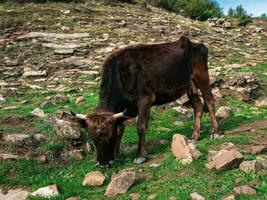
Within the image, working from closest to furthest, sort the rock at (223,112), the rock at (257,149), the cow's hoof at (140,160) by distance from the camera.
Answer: the rock at (257,149)
the cow's hoof at (140,160)
the rock at (223,112)

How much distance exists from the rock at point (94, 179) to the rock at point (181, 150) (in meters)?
1.30

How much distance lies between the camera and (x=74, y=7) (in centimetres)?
2544

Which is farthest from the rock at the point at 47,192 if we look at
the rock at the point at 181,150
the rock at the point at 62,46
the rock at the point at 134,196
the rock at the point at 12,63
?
the rock at the point at 62,46

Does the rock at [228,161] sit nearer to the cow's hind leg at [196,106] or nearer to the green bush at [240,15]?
the cow's hind leg at [196,106]

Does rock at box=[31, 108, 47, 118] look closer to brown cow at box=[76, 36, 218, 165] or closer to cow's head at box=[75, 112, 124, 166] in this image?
brown cow at box=[76, 36, 218, 165]

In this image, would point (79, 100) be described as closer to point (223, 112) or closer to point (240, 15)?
point (223, 112)

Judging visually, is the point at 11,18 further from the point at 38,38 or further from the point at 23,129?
the point at 23,129

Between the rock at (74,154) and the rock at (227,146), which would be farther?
the rock at (74,154)

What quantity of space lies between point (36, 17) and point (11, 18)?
47.7 inches

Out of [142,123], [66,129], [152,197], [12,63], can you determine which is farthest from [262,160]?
[12,63]

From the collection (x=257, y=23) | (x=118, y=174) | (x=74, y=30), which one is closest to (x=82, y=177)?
(x=118, y=174)

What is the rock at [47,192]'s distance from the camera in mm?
7809

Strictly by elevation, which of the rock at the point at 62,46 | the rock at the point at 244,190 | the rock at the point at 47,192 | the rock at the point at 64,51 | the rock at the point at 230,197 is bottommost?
the rock at the point at 47,192

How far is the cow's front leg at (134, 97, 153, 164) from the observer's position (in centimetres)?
907
